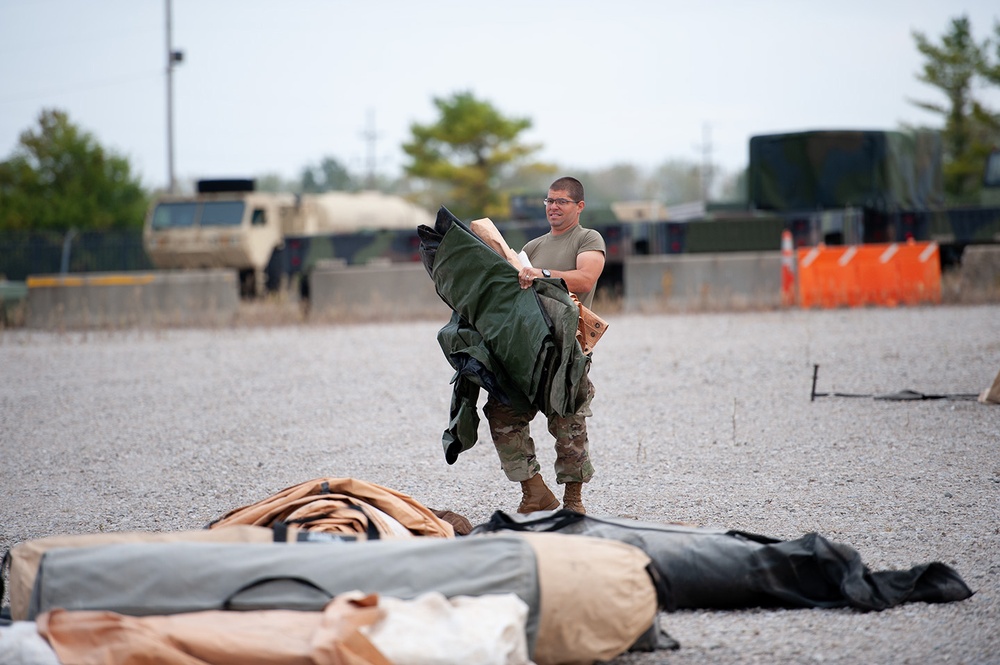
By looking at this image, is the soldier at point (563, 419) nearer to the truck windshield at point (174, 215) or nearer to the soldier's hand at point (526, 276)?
the soldier's hand at point (526, 276)

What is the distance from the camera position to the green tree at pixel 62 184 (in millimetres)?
37656

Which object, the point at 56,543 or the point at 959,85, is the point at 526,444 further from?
the point at 959,85

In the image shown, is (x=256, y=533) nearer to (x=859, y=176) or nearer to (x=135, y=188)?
(x=859, y=176)

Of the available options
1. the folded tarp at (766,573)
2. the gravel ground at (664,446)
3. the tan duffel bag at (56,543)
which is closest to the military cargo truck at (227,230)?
the gravel ground at (664,446)

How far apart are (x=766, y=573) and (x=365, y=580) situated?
156cm

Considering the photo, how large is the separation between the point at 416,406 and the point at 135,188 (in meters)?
33.6

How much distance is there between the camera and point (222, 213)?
23953 millimetres

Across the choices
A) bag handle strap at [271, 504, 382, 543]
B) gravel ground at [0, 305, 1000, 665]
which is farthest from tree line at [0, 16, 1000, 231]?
bag handle strap at [271, 504, 382, 543]

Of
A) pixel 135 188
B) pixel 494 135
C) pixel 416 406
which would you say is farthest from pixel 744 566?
pixel 494 135

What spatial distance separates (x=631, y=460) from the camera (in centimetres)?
690

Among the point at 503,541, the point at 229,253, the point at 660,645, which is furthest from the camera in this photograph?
the point at 229,253

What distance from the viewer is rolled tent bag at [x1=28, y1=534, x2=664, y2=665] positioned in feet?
10.3

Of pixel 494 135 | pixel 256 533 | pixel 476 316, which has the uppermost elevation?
pixel 494 135

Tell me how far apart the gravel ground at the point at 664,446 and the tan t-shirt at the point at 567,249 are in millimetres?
1314
